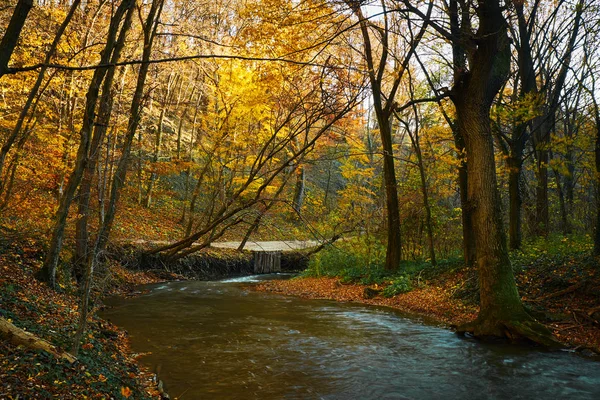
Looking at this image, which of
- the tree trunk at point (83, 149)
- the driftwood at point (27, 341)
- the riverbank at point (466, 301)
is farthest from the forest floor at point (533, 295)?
the tree trunk at point (83, 149)

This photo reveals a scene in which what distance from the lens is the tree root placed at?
22.5 feet

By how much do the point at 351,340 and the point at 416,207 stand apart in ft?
26.8

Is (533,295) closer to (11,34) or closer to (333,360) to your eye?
(333,360)

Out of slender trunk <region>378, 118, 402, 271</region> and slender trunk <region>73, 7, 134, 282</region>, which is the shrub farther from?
slender trunk <region>73, 7, 134, 282</region>

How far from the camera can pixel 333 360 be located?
6383mm

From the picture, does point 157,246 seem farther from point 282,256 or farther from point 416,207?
point 416,207

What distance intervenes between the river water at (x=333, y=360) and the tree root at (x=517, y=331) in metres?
0.25

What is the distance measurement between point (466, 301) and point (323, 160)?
4976 mm

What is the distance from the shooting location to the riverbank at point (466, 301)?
7.29 meters

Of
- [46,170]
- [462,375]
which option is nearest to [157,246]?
[46,170]

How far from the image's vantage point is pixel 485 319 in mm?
7398

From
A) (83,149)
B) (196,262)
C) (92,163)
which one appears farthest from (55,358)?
(196,262)

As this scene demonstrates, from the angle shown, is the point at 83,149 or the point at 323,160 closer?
the point at 83,149

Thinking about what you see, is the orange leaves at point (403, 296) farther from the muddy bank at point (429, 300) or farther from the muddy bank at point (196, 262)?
→ the muddy bank at point (196, 262)
